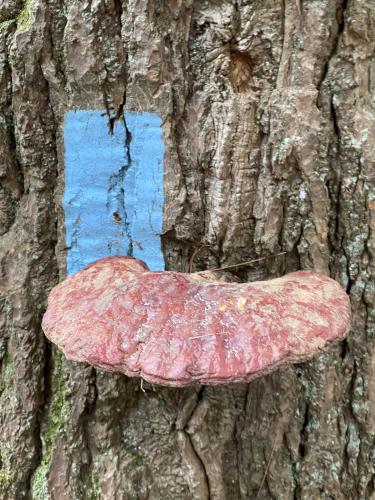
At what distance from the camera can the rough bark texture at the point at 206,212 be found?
1772 millimetres

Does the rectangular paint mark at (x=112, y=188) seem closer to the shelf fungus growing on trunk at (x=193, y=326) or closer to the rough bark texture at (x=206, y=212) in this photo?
the rough bark texture at (x=206, y=212)

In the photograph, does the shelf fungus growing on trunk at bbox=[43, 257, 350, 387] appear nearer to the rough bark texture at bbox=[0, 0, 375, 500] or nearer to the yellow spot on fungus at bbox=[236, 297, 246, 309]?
the yellow spot on fungus at bbox=[236, 297, 246, 309]

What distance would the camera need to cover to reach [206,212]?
1904 mm

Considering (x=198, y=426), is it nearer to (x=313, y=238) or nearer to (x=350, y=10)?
(x=313, y=238)

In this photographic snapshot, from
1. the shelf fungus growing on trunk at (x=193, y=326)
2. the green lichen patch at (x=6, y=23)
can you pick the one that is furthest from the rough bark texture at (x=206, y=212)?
the shelf fungus growing on trunk at (x=193, y=326)

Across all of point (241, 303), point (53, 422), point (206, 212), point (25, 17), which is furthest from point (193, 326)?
point (25, 17)

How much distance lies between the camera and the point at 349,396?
199 cm

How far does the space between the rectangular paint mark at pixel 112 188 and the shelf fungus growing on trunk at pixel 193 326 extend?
20.0 inches

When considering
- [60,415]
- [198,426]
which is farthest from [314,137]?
[60,415]

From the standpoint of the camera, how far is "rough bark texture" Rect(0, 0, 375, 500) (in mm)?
1772

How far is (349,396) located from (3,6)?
238cm

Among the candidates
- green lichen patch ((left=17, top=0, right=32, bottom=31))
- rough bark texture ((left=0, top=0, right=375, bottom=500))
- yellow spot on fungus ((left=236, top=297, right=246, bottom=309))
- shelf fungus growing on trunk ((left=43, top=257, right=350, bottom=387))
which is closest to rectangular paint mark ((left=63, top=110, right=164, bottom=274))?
rough bark texture ((left=0, top=0, right=375, bottom=500))

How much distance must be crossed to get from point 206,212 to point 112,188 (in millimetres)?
445

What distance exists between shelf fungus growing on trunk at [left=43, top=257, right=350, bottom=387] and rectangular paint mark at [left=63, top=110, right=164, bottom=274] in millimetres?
509
